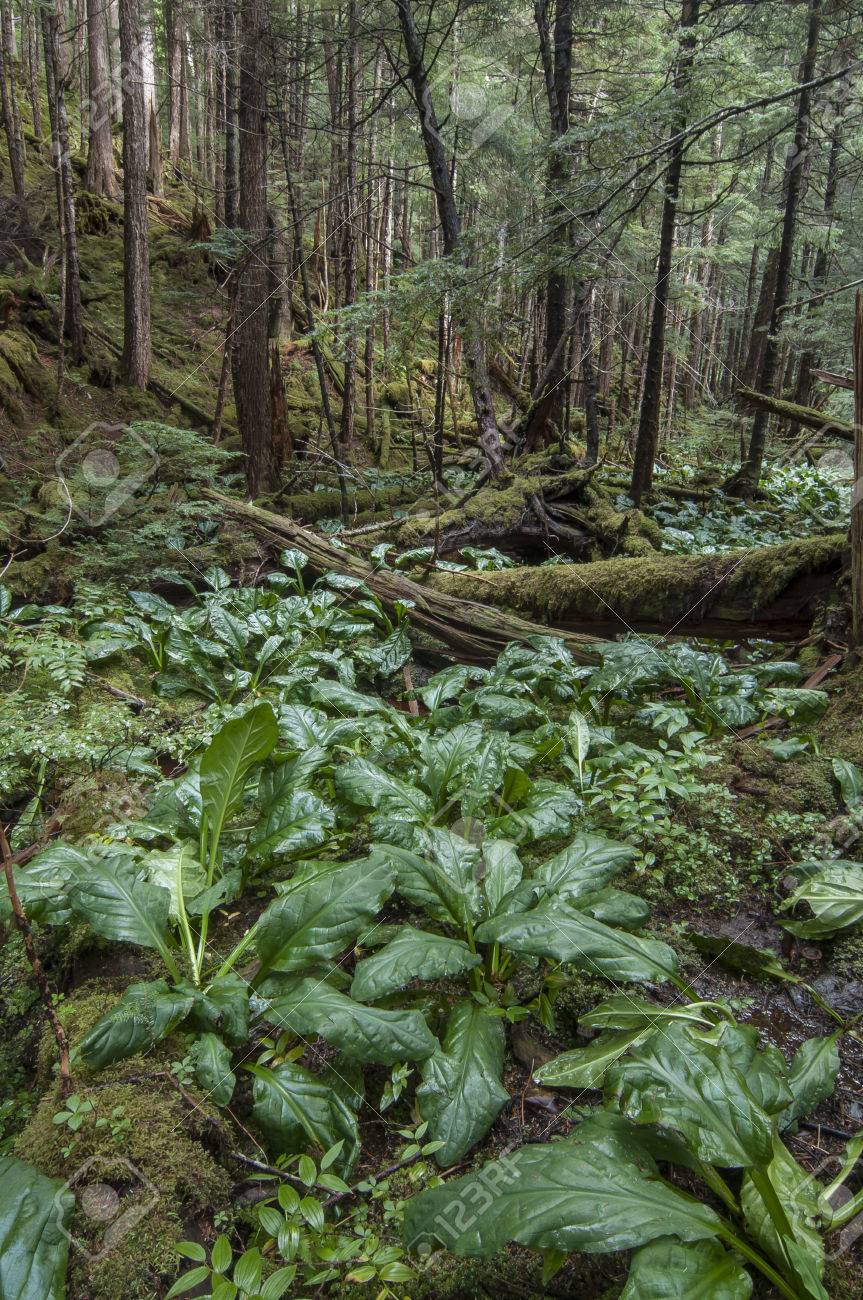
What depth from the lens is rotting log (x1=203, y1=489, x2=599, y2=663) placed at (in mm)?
4320

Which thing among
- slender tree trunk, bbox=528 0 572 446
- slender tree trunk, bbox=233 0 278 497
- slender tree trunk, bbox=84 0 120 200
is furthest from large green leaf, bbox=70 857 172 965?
slender tree trunk, bbox=84 0 120 200

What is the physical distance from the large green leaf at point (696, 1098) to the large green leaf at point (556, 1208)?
3.7 inches

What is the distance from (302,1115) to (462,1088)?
1.09ft

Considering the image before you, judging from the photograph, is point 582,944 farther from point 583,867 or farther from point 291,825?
point 291,825

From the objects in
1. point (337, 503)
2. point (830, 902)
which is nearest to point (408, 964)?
point (830, 902)

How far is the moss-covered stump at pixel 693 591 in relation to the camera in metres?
3.97

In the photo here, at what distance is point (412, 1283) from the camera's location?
128cm

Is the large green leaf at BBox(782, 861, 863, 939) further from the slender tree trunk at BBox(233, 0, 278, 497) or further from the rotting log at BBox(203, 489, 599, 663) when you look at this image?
the slender tree trunk at BBox(233, 0, 278, 497)

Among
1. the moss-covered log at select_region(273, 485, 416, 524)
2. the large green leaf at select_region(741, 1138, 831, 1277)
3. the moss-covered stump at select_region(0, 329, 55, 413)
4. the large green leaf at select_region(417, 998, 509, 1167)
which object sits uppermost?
the moss-covered stump at select_region(0, 329, 55, 413)

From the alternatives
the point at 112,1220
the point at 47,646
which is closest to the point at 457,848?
the point at 112,1220

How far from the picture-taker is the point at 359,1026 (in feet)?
4.93

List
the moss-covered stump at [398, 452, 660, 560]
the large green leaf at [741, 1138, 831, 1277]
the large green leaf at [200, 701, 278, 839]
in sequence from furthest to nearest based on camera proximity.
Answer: the moss-covered stump at [398, 452, 660, 560]
the large green leaf at [200, 701, 278, 839]
the large green leaf at [741, 1138, 831, 1277]

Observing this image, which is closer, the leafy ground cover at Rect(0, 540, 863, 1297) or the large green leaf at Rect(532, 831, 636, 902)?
the leafy ground cover at Rect(0, 540, 863, 1297)

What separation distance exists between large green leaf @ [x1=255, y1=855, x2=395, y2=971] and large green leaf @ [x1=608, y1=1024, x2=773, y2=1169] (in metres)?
0.66
